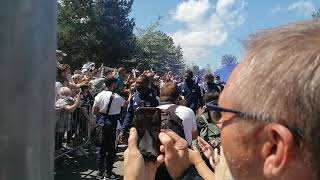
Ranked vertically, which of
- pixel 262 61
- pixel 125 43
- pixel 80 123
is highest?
pixel 125 43

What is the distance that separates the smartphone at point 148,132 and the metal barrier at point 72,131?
6.07 m

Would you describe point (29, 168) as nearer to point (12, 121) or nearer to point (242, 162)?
point (12, 121)

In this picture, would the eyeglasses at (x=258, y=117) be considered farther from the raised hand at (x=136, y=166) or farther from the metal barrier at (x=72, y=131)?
the metal barrier at (x=72, y=131)

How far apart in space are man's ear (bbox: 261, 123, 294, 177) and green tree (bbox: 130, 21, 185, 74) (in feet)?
154

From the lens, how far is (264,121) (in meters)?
1.04

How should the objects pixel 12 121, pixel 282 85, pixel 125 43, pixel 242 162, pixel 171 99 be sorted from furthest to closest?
pixel 125 43
pixel 171 99
pixel 242 162
pixel 282 85
pixel 12 121

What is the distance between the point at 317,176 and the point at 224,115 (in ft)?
0.89

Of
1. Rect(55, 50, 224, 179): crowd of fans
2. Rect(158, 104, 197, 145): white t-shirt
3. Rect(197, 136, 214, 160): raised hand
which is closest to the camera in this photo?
Rect(197, 136, 214, 160): raised hand

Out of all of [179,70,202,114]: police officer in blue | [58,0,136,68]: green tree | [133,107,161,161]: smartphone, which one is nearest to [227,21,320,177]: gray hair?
[133,107,161,161]: smartphone

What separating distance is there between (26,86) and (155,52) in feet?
213

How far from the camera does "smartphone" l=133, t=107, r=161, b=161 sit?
185 centimetres

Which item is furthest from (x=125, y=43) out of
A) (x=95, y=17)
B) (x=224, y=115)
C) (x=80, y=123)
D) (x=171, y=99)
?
(x=224, y=115)

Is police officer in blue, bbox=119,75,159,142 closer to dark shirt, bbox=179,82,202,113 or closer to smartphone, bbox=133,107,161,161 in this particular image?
dark shirt, bbox=179,82,202,113


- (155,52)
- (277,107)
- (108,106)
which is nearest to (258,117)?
(277,107)
